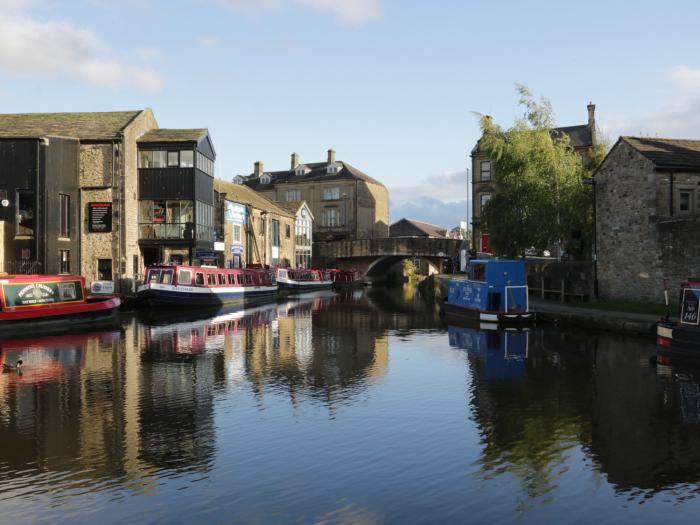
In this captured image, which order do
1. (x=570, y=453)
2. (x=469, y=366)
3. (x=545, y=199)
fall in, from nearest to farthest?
(x=570, y=453), (x=469, y=366), (x=545, y=199)

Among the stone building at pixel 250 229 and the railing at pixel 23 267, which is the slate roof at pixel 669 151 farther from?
the railing at pixel 23 267

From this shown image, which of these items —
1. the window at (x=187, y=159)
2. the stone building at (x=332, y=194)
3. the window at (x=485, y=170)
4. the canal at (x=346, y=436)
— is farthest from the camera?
the stone building at (x=332, y=194)

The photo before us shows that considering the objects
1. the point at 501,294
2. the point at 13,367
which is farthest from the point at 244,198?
the point at 13,367

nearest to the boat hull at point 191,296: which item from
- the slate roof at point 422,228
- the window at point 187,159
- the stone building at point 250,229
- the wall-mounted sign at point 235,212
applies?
the stone building at point 250,229

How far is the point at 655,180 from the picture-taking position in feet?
94.1

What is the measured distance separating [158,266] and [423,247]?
38.8 meters

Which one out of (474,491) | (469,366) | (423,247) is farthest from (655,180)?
(423,247)

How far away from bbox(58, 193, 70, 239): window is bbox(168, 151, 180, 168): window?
6.44 m

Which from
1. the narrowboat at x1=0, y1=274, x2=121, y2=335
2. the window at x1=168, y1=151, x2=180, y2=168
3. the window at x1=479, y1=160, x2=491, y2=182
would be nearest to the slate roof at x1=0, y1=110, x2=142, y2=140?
the window at x1=168, y1=151, x2=180, y2=168

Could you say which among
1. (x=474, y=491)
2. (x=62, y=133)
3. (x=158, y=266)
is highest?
(x=62, y=133)

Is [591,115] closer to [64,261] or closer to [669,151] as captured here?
[669,151]

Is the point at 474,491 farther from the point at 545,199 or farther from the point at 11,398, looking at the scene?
the point at 545,199

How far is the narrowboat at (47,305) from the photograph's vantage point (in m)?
25.2

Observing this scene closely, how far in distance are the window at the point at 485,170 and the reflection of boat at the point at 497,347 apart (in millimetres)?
38032
